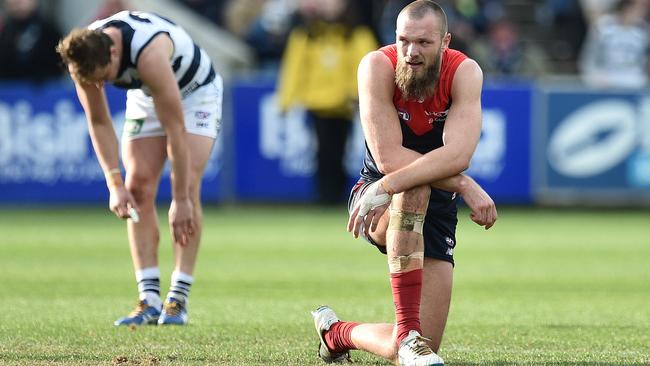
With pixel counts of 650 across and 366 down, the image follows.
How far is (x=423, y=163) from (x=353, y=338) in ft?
3.36

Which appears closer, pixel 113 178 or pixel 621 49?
pixel 113 178

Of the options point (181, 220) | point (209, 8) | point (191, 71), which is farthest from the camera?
point (209, 8)

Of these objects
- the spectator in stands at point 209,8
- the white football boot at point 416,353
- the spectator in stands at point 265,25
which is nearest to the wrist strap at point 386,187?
the white football boot at point 416,353

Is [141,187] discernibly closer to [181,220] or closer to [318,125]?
[181,220]

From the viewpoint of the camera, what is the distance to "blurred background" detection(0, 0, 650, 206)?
1873cm

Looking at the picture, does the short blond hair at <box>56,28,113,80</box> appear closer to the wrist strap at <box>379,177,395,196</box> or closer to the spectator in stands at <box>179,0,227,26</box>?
the wrist strap at <box>379,177,395,196</box>

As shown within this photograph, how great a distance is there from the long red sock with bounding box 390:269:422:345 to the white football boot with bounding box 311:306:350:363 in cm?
56

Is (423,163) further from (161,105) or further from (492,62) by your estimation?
(492,62)

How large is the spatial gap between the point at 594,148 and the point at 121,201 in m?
12.4

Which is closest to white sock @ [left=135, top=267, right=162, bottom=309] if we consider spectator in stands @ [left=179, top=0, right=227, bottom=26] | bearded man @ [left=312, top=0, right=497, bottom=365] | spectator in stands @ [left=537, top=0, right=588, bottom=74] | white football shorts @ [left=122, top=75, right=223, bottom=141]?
white football shorts @ [left=122, top=75, right=223, bottom=141]

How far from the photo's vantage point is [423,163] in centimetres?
660

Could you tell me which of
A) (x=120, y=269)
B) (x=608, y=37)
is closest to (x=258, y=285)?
(x=120, y=269)

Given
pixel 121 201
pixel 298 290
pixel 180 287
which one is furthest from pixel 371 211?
pixel 298 290

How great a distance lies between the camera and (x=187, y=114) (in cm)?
897
